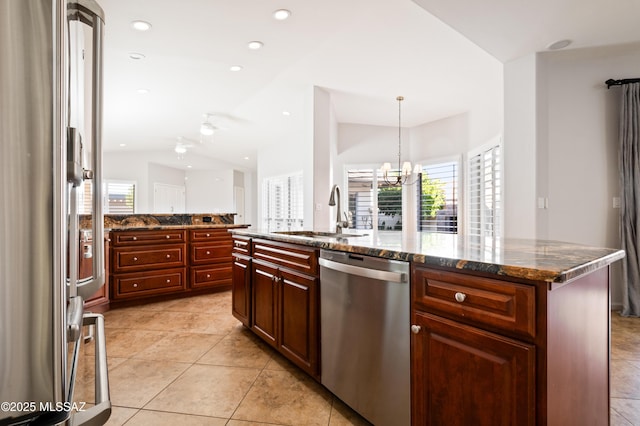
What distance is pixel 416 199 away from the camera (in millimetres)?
6246

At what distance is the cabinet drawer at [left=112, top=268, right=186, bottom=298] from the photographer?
3.57 m

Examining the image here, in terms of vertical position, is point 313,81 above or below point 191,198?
above

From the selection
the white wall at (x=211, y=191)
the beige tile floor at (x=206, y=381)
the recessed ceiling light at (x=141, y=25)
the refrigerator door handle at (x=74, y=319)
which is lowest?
the beige tile floor at (x=206, y=381)

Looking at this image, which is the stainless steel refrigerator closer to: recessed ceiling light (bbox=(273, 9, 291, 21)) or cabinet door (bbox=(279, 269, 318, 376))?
cabinet door (bbox=(279, 269, 318, 376))

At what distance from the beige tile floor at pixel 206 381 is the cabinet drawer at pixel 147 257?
71 cm

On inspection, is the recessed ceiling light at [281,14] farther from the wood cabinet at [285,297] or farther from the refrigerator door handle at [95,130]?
the refrigerator door handle at [95,130]

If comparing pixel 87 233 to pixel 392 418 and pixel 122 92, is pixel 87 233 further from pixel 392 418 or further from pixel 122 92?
pixel 122 92

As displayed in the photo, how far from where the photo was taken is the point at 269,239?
233cm

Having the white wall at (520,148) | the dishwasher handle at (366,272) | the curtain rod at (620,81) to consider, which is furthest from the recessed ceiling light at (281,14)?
the curtain rod at (620,81)

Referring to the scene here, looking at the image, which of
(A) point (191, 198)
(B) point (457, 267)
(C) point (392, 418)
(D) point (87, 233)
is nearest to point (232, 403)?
(C) point (392, 418)

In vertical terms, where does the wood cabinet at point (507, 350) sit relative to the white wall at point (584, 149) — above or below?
below

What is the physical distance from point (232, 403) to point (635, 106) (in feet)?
14.0

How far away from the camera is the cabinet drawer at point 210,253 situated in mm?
4031

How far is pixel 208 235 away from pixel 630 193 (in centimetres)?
443
